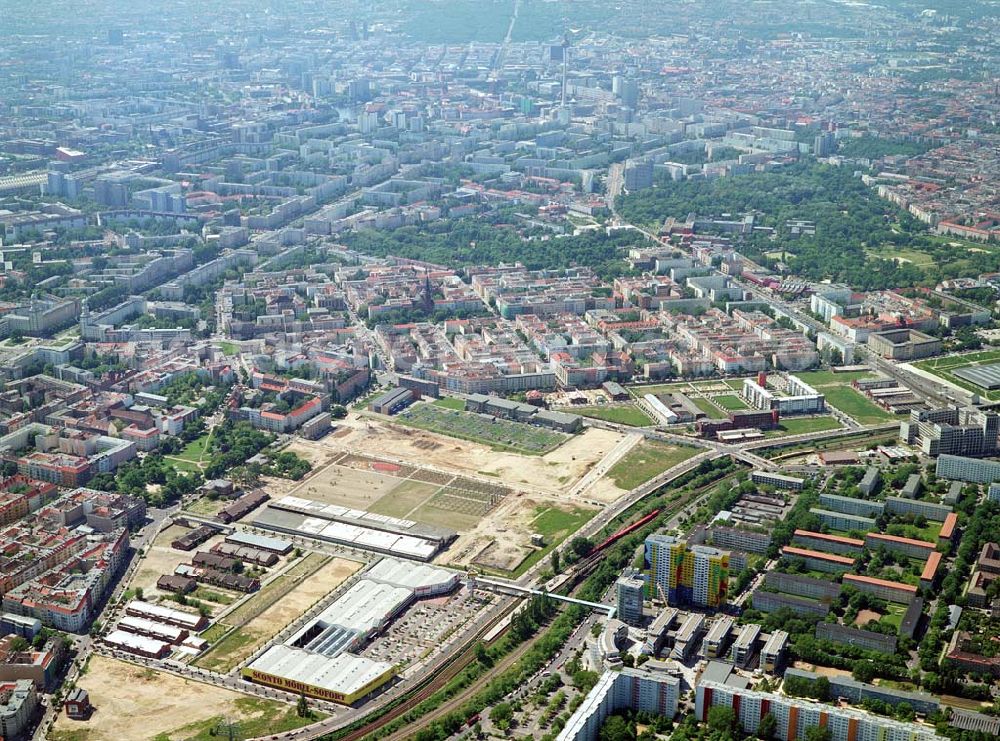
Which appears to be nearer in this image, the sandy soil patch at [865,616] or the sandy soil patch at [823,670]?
the sandy soil patch at [823,670]

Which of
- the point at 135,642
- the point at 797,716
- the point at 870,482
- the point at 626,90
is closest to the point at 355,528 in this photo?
the point at 135,642

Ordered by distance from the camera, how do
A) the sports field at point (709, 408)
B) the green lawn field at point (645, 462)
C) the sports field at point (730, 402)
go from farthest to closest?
the sports field at point (730, 402), the sports field at point (709, 408), the green lawn field at point (645, 462)

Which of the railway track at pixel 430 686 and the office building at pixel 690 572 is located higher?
the office building at pixel 690 572

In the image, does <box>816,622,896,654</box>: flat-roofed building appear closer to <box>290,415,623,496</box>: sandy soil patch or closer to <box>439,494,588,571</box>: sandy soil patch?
<box>439,494,588,571</box>: sandy soil patch

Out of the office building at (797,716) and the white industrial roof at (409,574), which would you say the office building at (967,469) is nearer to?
the office building at (797,716)

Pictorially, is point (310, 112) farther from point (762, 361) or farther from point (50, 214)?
point (762, 361)

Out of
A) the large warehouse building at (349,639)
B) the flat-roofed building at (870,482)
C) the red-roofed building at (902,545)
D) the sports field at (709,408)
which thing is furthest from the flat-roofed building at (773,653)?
the sports field at (709,408)

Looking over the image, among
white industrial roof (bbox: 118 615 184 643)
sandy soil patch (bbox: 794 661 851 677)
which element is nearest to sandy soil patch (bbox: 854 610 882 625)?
sandy soil patch (bbox: 794 661 851 677)
